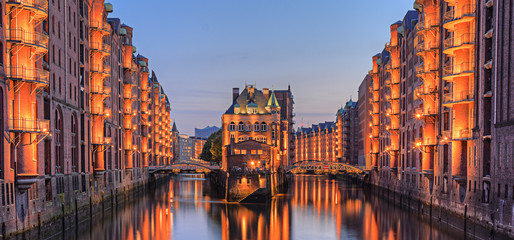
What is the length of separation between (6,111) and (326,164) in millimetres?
94150

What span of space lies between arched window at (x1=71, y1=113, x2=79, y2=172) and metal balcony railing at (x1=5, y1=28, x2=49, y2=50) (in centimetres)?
1580

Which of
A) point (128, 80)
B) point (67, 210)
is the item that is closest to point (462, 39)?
point (67, 210)

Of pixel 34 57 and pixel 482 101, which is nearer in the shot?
pixel 34 57

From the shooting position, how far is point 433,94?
187ft

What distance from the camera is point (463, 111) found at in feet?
154

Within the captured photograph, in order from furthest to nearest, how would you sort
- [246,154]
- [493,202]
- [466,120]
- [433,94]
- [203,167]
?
1. [203,167]
2. [246,154]
3. [433,94]
4. [466,120]
5. [493,202]

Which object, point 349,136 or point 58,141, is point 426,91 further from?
point 349,136

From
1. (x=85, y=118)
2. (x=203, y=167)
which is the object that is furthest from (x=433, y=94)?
(x=203, y=167)

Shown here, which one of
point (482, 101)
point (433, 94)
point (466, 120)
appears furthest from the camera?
point (433, 94)

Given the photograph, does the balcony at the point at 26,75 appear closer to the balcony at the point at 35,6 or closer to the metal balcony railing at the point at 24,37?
the metal balcony railing at the point at 24,37

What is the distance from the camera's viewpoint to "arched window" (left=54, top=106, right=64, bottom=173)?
47344mm

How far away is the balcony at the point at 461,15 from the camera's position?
4503 centimetres

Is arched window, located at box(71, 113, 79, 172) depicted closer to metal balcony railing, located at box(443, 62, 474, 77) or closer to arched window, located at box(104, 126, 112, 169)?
arched window, located at box(104, 126, 112, 169)

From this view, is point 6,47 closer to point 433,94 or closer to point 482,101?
point 482,101
